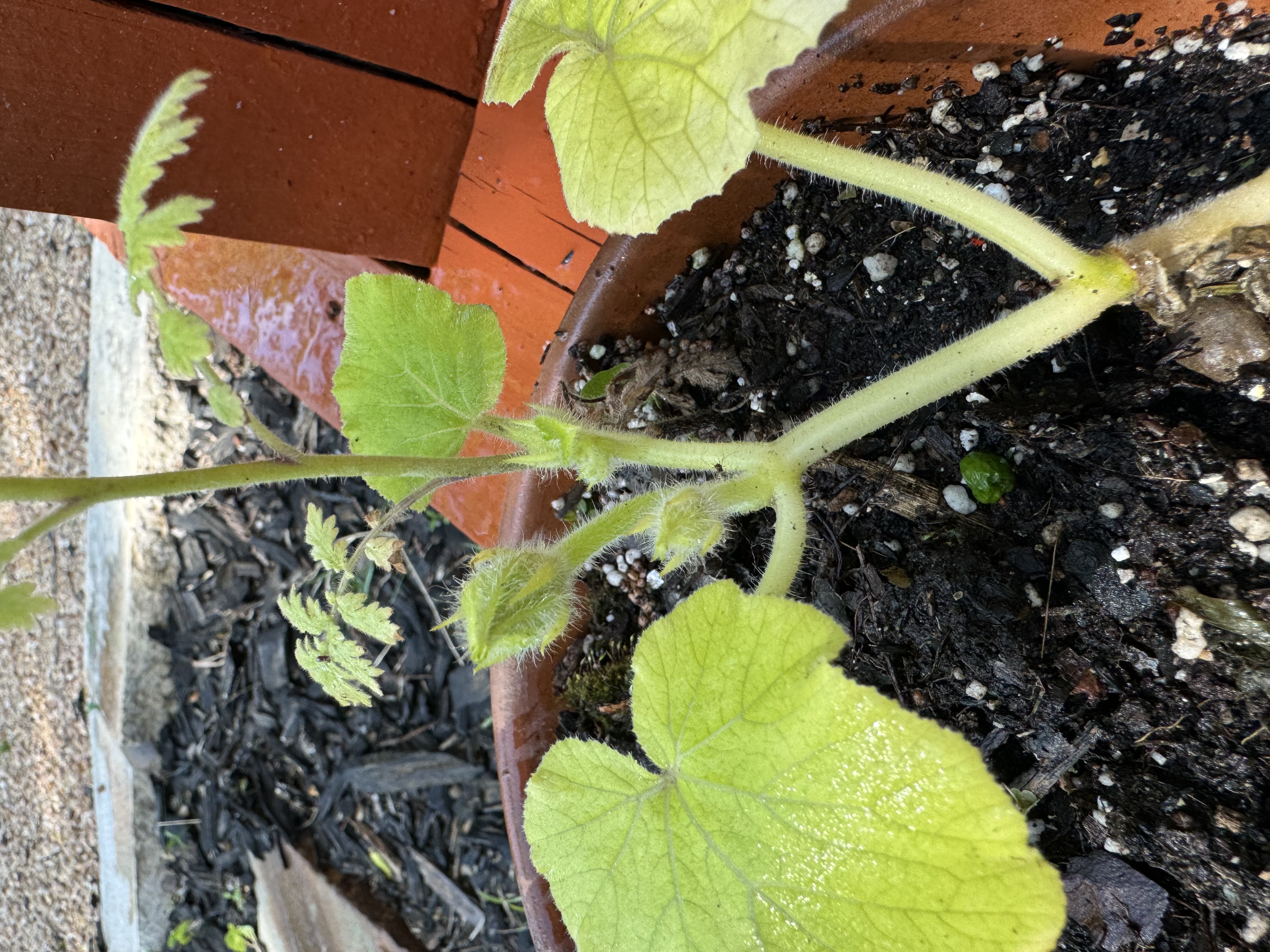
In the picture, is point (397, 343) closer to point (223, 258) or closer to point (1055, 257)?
point (1055, 257)

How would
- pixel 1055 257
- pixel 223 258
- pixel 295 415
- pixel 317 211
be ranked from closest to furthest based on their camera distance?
pixel 1055 257
pixel 317 211
pixel 223 258
pixel 295 415

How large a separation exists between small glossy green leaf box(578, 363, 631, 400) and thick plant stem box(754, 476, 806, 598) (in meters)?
0.42

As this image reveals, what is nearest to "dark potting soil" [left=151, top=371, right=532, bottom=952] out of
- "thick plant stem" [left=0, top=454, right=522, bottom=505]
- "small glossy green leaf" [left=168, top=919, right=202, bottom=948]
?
"small glossy green leaf" [left=168, top=919, right=202, bottom=948]

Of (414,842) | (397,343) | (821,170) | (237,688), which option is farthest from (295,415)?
(821,170)

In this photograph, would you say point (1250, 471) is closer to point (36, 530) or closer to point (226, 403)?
point (226, 403)

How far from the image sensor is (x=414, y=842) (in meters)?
2.23

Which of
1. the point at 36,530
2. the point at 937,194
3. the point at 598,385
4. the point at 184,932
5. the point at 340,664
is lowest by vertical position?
the point at 184,932

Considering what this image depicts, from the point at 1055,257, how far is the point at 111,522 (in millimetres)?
2786

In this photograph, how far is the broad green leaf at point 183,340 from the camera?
30.2 inches

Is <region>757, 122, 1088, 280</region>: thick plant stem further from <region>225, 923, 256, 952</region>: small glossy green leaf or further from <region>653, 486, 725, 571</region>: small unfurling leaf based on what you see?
<region>225, 923, 256, 952</region>: small glossy green leaf

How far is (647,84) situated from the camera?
94cm

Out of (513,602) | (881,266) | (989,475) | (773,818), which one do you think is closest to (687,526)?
(513,602)

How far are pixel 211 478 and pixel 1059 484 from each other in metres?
0.98

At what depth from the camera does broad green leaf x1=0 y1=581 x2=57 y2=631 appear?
0.69 metres
